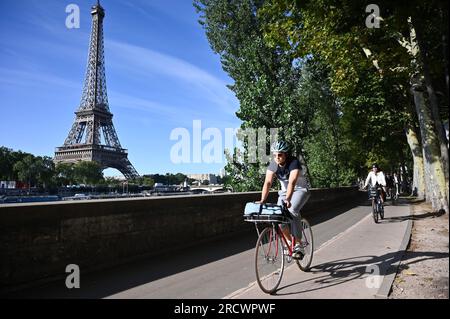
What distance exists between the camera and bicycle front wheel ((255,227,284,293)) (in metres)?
5.02

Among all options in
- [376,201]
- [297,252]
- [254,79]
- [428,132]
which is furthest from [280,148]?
[254,79]

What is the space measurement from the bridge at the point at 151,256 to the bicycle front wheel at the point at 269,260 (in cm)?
15

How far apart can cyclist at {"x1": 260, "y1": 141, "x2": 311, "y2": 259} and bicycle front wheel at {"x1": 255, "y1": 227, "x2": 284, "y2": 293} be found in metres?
0.34

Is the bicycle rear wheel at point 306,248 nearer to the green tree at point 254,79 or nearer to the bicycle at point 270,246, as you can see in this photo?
the bicycle at point 270,246

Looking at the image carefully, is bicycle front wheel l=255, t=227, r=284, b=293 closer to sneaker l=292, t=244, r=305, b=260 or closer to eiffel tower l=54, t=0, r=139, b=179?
sneaker l=292, t=244, r=305, b=260

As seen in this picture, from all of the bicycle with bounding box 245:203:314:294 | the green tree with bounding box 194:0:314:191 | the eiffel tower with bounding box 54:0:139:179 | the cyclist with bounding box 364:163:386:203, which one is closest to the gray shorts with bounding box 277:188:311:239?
the bicycle with bounding box 245:203:314:294

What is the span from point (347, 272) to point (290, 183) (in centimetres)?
169

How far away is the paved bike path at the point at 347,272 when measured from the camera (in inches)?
195

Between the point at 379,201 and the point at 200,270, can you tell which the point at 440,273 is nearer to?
the point at 200,270

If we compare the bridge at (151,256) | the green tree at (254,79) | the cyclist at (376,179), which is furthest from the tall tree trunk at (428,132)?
the green tree at (254,79)

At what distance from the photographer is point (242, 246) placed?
346 inches

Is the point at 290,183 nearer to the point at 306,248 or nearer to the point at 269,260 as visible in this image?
the point at 269,260
